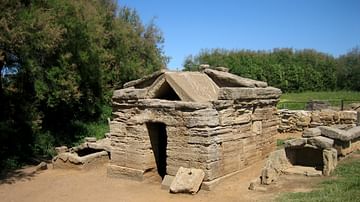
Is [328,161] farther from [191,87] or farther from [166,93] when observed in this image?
[166,93]

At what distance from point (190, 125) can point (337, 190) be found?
12.2 feet

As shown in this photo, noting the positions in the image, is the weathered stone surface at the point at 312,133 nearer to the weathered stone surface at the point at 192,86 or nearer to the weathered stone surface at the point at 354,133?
the weathered stone surface at the point at 354,133

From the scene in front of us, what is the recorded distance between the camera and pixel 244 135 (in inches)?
469

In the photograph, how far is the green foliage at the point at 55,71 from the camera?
13.3m

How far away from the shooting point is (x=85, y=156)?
1398cm

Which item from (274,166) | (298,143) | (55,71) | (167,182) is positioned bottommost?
(167,182)

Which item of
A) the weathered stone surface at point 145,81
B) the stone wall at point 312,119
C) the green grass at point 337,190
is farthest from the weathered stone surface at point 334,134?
the stone wall at point 312,119

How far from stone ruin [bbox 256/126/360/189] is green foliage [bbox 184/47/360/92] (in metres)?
20.8

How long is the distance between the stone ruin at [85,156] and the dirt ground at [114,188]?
43 cm

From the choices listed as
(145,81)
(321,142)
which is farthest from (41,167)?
(321,142)

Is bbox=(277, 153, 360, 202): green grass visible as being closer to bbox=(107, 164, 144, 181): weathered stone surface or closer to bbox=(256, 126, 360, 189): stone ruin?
bbox=(256, 126, 360, 189): stone ruin

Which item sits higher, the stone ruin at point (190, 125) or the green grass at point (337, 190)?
the stone ruin at point (190, 125)

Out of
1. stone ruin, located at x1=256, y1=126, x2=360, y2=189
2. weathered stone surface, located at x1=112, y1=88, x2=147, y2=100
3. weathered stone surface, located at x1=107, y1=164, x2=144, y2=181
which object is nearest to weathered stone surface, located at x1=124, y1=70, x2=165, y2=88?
weathered stone surface, located at x1=112, y1=88, x2=147, y2=100

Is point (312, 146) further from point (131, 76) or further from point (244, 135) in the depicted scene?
point (131, 76)
